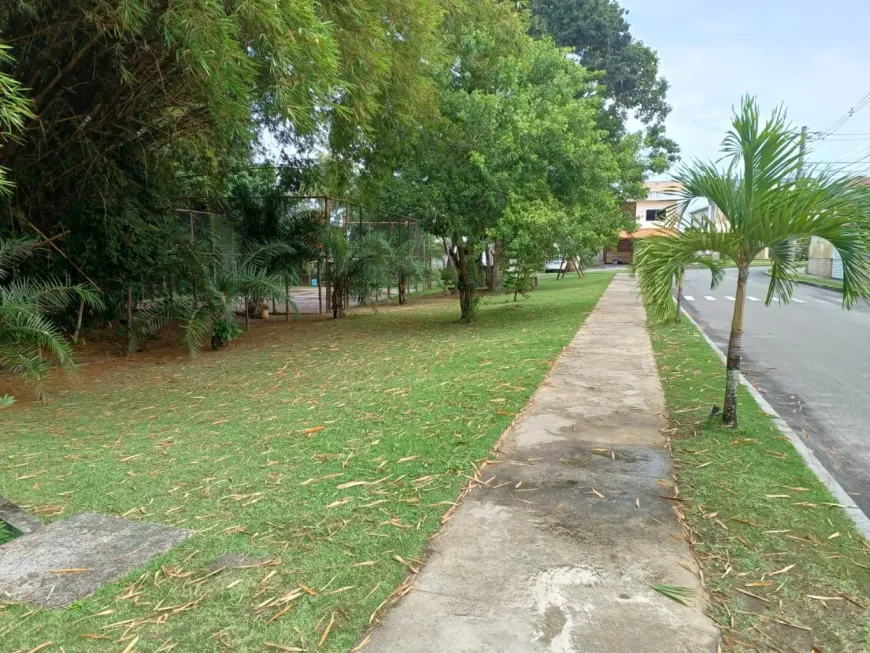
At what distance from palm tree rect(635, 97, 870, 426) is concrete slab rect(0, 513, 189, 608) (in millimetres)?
4001

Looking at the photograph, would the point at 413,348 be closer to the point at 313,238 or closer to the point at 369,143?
the point at 369,143

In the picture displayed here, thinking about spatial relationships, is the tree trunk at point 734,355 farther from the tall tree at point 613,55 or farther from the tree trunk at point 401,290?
the tall tree at point 613,55

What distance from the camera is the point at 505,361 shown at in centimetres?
814

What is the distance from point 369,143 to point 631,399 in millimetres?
6389

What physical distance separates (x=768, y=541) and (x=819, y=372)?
18.4 ft

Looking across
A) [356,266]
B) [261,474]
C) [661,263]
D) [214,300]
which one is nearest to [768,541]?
[661,263]

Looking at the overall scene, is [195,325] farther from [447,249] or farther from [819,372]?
[447,249]

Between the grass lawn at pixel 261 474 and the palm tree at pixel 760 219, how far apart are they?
189 centimetres

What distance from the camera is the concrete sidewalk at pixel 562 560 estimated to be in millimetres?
2365

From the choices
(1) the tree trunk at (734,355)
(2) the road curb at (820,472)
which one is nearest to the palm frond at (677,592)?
(2) the road curb at (820,472)

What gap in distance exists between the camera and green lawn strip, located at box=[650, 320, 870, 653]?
2.47 metres

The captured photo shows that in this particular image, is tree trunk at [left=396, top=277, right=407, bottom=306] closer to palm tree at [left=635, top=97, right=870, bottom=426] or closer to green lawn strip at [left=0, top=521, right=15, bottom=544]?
palm tree at [left=635, top=97, right=870, bottom=426]

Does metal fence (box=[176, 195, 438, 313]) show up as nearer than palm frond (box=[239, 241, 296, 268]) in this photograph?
No

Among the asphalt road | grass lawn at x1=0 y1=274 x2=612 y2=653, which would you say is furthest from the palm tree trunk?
the asphalt road
